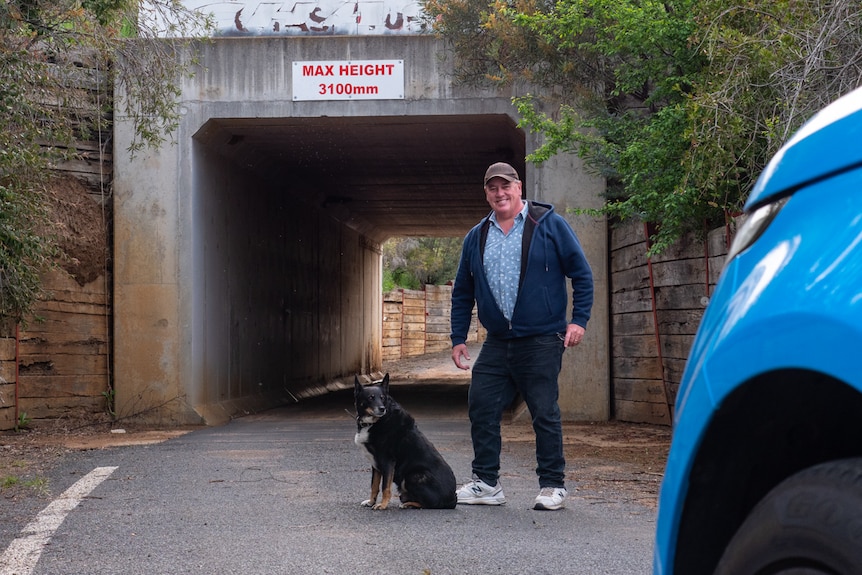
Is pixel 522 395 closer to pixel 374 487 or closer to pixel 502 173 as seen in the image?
pixel 374 487

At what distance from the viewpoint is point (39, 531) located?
220 inches

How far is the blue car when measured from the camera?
136cm

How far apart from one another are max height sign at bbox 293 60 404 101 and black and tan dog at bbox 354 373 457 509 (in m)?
8.30

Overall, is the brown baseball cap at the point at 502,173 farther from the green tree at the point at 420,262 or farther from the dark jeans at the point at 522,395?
the green tree at the point at 420,262

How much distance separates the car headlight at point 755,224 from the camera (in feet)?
5.38

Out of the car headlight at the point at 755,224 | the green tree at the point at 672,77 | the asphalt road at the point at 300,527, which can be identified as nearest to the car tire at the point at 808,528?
the car headlight at the point at 755,224

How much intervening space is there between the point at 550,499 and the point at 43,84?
655 centimetres

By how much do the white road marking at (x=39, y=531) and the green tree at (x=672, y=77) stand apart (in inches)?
206

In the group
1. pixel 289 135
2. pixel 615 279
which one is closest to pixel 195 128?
pixel 289 135

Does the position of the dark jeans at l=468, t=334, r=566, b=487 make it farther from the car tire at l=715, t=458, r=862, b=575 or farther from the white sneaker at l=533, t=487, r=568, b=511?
the car tire at l=715, t=458, r=862, b=575

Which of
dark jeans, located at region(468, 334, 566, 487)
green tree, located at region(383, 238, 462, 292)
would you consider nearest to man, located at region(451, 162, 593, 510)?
dark jeans, located at region(468, 334, 566, 487)

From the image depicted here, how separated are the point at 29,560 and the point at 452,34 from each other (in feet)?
32.3

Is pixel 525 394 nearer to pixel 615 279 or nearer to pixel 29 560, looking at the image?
pixel 29 560

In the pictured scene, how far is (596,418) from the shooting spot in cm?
1344
